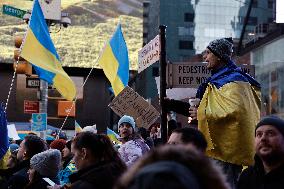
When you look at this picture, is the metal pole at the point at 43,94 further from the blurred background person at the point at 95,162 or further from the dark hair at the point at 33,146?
the blurred background person at the point at 95,162

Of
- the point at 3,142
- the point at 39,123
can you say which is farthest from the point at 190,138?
the point at 39,123

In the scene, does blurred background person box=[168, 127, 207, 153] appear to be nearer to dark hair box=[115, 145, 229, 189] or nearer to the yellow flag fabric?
the yellow flag fabric

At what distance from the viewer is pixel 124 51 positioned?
44.8 feet

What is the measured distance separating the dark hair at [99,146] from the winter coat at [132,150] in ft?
7.69

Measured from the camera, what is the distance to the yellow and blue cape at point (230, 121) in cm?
471

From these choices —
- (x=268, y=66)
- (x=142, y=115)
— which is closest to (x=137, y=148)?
(x=142, y=115)

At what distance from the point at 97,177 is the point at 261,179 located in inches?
41.3

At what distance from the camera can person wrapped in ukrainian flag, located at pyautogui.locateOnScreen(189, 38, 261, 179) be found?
186 inches

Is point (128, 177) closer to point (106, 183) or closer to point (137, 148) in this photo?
point (106, 183)

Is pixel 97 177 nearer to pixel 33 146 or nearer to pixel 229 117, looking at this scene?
pixel 229 117

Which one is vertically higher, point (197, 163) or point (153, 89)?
point (197, 163)

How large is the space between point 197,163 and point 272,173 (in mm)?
2018

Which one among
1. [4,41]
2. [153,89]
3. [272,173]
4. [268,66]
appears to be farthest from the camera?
[153,89]

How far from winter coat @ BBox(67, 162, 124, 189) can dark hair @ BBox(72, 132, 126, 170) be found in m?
0.11
